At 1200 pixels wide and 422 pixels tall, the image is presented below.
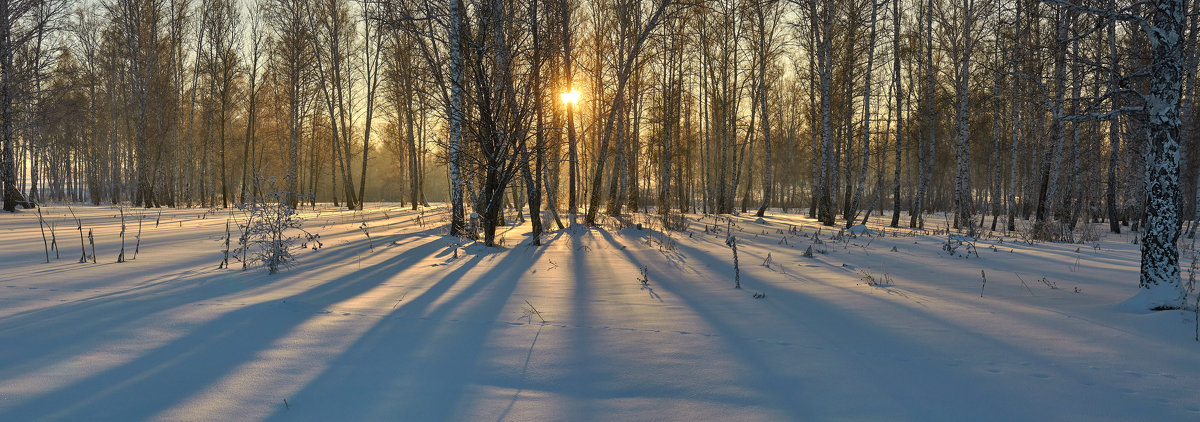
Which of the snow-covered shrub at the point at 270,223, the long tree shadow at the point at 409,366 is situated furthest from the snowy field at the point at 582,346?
the snow-covered shrub at the point at 270,223

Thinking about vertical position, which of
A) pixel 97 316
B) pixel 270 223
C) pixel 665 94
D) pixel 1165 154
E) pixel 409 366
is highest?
pixel 665 94

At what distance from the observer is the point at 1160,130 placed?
407 centimetres

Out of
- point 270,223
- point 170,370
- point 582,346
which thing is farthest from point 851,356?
point 270,223

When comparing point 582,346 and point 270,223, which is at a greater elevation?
point 270,223

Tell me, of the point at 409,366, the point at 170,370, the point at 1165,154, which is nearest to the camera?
the point at 170,370

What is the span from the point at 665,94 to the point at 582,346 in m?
18.5

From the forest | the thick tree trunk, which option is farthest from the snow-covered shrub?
the thick tree trunk

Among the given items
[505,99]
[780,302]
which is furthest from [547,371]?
[505,99]

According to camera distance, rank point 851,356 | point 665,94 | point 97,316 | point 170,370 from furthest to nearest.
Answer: point 665,94 → point 97,316 → point 851,356 → point 170,370

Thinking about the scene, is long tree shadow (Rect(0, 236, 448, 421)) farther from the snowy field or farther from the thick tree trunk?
the thick tree trunk

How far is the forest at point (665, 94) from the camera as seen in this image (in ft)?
25.8

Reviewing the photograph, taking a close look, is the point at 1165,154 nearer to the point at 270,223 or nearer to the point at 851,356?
the point at 851,356

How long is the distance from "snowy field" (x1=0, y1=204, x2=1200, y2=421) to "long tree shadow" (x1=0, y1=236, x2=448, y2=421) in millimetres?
16

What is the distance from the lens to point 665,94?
20938 millimetres
